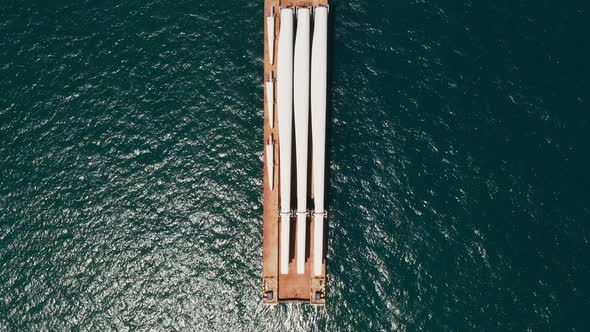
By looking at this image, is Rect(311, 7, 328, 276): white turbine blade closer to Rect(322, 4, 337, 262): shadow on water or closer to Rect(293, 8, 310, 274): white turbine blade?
Rect(293, 8, 310, 274): white turbine blade

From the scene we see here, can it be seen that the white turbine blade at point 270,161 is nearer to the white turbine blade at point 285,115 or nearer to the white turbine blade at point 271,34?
the white turbine blade at point 285,115

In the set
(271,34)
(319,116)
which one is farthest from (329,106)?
Answer: (271,34)

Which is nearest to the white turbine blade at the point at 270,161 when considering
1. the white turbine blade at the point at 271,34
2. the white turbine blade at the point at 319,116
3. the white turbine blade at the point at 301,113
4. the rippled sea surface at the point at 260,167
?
the rippled sea surface at the point at 260,167

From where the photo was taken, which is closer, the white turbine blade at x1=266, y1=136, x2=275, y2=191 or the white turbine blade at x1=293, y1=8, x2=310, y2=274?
the white turbine blade at x1=293, y1=8, x2=310, y2=274

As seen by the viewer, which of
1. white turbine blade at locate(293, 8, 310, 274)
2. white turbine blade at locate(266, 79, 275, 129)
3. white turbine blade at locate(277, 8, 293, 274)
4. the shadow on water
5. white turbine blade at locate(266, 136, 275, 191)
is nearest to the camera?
white turbine blade at locate(277, 8, 293, 274)

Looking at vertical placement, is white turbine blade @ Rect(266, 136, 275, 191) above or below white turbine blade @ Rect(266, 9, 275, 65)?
below

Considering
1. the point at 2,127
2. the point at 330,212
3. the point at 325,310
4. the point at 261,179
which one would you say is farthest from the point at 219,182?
the point at 2,127

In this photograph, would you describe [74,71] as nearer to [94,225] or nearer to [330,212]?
[94,225]

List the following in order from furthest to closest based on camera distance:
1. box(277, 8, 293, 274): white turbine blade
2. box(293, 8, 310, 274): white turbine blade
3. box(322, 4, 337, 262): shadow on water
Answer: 1. box(322, 4, 337, 262): shadow on water
2. box(293, 8, 310, 274): white turbine blade
3. box(277, 8, 293, 274): white turbine blade

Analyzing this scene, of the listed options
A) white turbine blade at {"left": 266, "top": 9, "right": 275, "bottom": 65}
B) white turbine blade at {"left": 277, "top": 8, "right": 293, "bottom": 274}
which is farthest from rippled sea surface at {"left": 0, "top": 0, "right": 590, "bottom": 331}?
white turbine blade at {"left": 277, "top": 8, "right": 293, "bottom": 274}
